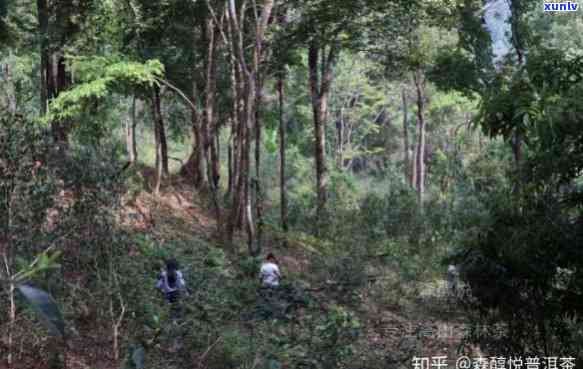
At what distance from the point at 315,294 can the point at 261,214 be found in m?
5.01

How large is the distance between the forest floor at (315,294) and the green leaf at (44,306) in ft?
18.6

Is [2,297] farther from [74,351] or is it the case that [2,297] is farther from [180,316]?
[180,316]

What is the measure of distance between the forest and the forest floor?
7 cm

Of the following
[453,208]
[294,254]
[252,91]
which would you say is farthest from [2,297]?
[453,208]

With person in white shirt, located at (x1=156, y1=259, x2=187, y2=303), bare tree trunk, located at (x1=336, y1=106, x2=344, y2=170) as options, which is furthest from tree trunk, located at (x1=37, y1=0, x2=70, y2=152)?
bare tree trunk, located at (x1=336, y1=106, x2=344, y2=170)

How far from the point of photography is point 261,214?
687 inches

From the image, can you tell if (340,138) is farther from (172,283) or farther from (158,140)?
(172,283)

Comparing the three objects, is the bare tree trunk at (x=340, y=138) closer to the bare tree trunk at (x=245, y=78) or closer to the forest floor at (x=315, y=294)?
the forest floor at (x=315, y=294)

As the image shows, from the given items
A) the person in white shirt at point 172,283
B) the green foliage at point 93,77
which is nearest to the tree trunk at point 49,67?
the green foliage at point 93,77

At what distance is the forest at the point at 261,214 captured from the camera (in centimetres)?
660

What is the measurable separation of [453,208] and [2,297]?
18097 millimetres

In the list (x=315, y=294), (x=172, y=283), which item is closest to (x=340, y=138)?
(x=315, y=294)

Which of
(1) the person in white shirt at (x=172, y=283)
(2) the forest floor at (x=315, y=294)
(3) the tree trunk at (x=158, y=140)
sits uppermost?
(3) the tree trunk at (x=158, y=140)

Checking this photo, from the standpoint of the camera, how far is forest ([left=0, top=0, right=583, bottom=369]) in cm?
660
